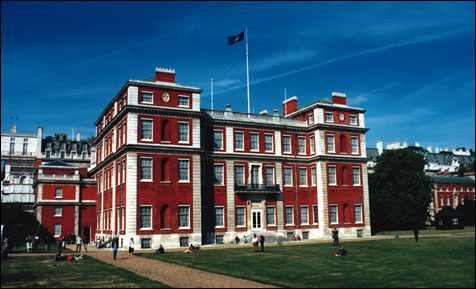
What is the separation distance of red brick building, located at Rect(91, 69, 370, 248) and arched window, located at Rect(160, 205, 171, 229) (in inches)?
3.9

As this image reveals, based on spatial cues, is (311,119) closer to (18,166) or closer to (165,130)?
Result: (165,130)

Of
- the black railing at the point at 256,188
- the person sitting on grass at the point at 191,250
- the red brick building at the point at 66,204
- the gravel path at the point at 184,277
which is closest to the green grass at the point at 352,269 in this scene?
the gravel path at the point at 184,277

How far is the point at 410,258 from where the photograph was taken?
86.4 ft

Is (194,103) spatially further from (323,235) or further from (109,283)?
(109,283)

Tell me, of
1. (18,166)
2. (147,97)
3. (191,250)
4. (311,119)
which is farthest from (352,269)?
(18,166)

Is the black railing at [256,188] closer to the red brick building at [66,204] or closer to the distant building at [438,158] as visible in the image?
the red brick building at [66,204]

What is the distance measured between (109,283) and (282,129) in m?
38.2

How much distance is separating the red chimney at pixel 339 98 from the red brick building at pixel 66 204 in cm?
3479

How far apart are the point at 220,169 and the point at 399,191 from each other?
29.0 meters

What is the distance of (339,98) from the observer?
58.5 m

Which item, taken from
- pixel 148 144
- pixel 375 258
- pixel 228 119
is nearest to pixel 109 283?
pixel 375 258

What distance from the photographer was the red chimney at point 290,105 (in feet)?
200

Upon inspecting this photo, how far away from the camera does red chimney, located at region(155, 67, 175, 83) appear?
46.8m

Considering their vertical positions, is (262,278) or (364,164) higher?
(364,164)
